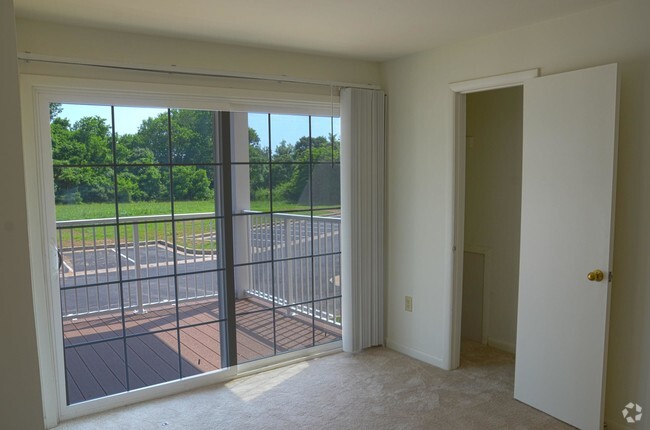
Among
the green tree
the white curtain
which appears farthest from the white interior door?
the green tree

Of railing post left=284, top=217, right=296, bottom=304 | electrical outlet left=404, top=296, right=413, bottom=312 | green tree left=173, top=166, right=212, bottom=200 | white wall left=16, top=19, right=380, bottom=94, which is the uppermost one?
white wall left=16, top=19, right=380, bottom=94

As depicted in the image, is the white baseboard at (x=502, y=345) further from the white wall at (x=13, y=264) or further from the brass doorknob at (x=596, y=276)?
the white wall at (x=13, y=264)

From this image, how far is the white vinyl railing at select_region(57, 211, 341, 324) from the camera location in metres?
3.26

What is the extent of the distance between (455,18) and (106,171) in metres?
2.25

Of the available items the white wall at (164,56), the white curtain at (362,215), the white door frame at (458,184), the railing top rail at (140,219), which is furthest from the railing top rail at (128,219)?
the white door frame at (458,184)

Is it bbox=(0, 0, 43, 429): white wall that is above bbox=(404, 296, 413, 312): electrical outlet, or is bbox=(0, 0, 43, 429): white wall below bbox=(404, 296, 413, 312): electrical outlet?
above

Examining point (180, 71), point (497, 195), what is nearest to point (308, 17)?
point (180, 71)

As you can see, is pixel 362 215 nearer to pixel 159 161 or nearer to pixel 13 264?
pixel 159 161

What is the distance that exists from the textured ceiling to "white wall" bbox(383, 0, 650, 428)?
15cm

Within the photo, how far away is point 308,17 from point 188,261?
6.67 ft

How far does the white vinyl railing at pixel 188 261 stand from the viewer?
326 cm

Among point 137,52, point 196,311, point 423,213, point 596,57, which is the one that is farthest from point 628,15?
point 196,311

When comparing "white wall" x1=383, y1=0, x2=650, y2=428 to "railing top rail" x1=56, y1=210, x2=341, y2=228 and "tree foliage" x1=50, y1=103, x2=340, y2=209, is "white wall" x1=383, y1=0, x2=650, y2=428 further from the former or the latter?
"railing top rail" x1=56, y1=210, x2=341, y2=228

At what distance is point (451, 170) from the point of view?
346 centimetres
